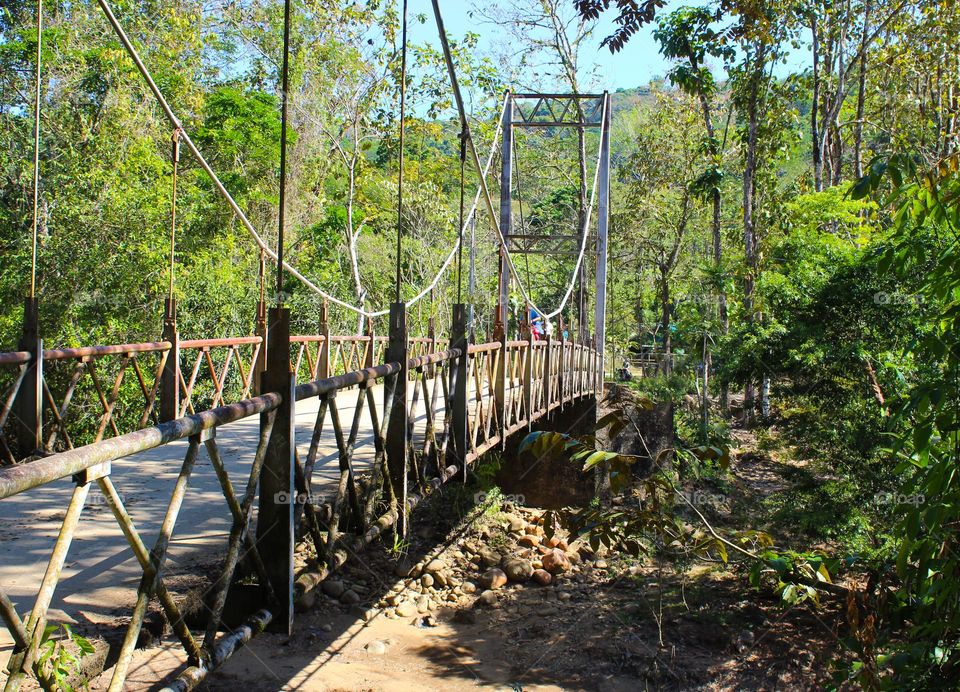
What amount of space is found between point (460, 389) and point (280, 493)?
2329mm

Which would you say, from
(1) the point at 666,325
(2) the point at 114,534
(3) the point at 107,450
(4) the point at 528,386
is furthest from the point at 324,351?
(1) the point at 666,325

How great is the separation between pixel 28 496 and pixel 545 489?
6391 mm

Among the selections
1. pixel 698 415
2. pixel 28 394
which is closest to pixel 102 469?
pixel 28 394

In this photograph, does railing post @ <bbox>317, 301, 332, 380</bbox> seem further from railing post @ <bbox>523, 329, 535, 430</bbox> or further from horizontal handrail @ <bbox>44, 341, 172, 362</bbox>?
horizontal handrail @ <bbox>44, 341, 172, 362</bbox>

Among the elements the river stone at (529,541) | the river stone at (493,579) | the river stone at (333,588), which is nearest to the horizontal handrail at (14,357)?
the river stone at (333,588)

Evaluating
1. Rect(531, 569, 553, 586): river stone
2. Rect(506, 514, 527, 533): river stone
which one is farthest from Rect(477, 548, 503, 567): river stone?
Rect(506, 514, 527, 533): river stone

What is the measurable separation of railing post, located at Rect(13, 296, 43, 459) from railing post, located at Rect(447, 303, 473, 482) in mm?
2135

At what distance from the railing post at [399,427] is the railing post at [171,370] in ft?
7.53

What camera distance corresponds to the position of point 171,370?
241 inches

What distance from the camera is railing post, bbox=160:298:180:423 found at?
226 inches

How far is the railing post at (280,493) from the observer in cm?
251

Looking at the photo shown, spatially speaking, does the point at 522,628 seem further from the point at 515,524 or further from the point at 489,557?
the point at 515,524

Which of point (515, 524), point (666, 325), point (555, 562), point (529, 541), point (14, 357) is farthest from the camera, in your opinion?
point (666, 325)

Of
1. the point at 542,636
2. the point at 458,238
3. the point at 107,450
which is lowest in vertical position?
the point at 542,636
